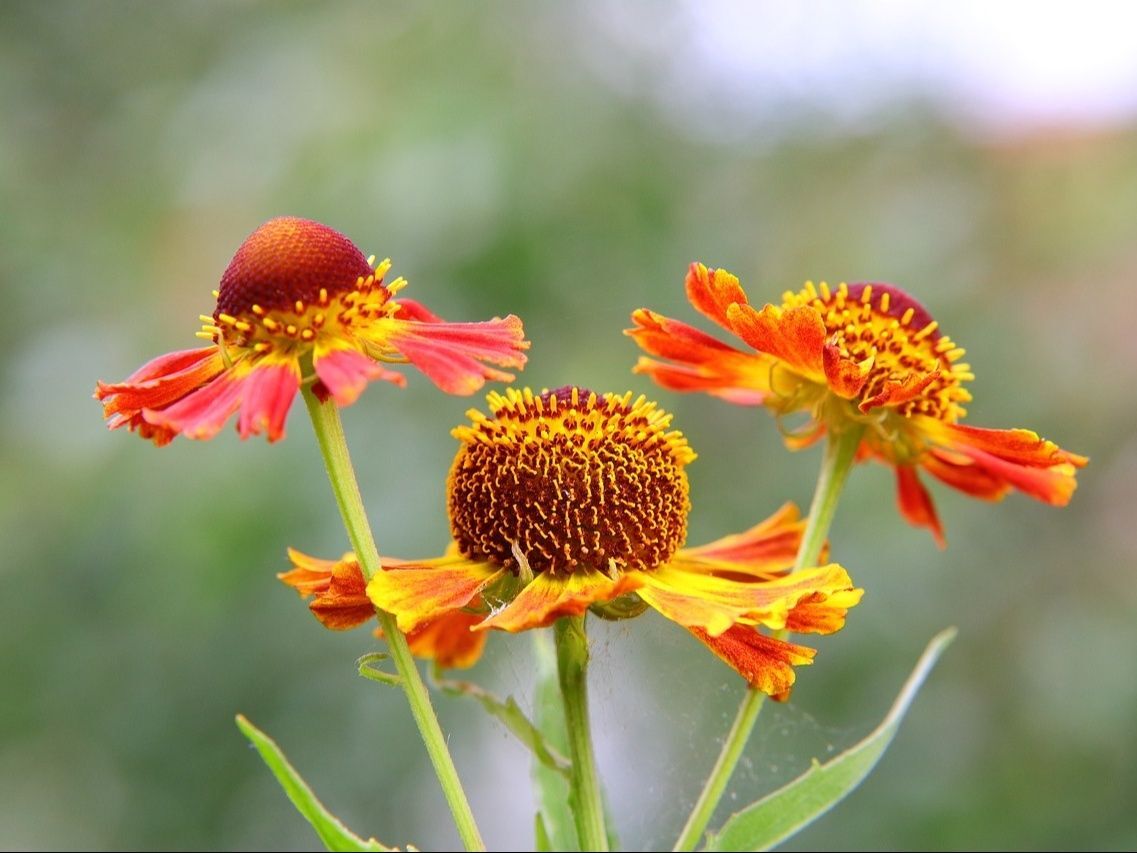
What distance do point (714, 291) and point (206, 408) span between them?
33cm

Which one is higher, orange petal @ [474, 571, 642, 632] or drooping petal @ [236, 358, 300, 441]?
drooping petal @ [236, 358, 300, 441]

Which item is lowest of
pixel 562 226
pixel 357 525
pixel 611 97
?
pixel 357 525

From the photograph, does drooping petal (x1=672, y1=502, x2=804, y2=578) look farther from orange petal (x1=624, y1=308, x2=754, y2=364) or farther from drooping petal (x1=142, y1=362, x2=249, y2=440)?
drooping petal (x1=142, y1=362, x2=249, y2=440)

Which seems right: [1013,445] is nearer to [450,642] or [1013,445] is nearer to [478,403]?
[450,642]

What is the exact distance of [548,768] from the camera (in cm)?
88

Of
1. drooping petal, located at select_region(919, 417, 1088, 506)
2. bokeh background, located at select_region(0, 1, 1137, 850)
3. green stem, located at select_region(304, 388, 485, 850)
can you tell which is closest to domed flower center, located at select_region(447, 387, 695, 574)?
green stem, located at select_region(304, 388, 485, 850)

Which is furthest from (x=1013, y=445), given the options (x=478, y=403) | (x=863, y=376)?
(x=478, y=403)

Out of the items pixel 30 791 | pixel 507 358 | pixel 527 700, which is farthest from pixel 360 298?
pixel 30 791

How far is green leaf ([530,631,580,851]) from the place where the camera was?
0.87 meters

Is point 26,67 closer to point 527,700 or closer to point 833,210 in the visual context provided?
point 833,210

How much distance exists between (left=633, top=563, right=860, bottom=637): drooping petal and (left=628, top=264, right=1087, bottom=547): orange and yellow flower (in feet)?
0.47

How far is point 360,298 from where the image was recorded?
30.7 inches

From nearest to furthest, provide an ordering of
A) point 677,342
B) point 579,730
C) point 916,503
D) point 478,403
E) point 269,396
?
point 269,396 → point 579,730 → point 677,342 → point 916,503 → point 478,403

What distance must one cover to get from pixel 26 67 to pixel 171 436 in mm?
2293
